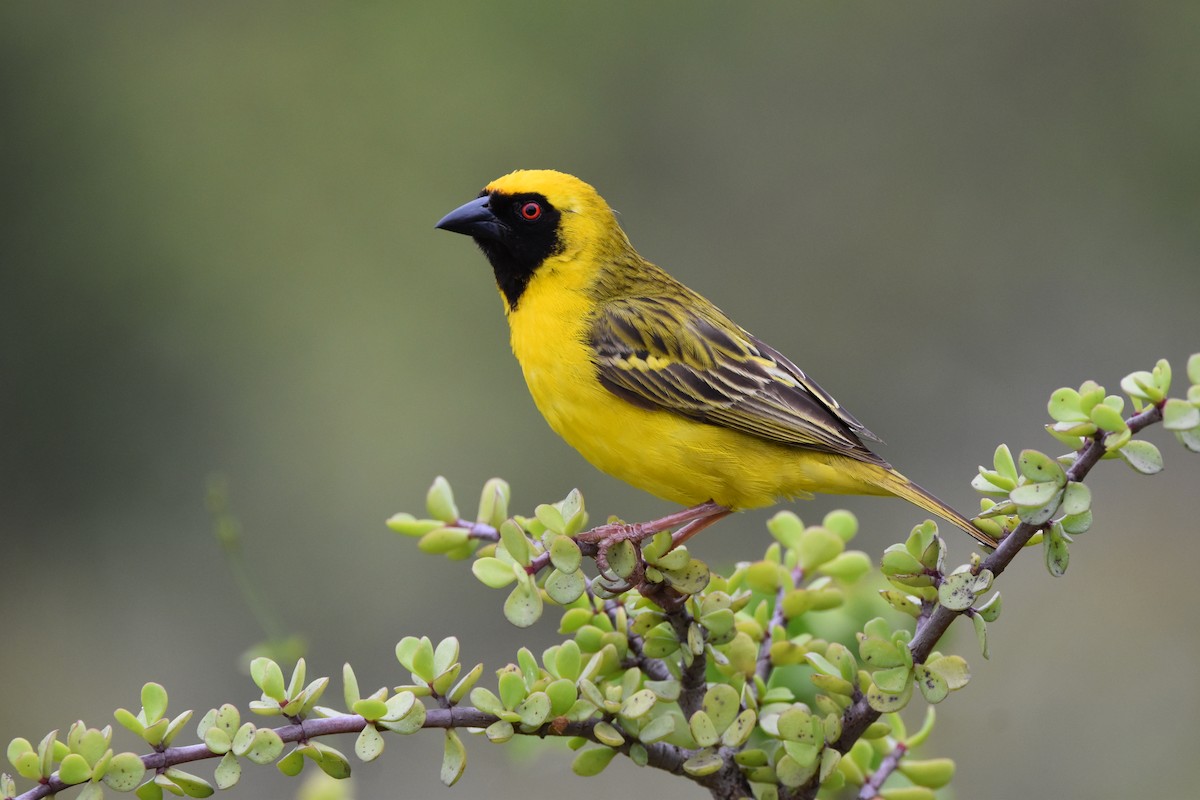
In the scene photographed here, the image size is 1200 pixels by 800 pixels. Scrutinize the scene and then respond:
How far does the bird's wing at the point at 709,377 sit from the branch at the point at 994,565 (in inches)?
43.5

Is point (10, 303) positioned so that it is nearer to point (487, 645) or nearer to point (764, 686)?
point (487, 645)

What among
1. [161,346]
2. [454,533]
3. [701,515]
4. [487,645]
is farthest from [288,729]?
[161,346]

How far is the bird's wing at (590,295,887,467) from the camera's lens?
10.3ft

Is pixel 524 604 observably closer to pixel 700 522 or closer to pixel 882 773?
pixel 882 773

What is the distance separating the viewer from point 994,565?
1.85m

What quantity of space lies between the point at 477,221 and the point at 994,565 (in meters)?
2.06

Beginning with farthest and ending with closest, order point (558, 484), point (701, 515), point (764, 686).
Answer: point (558, 484), point (701, 515), point (764, 686)

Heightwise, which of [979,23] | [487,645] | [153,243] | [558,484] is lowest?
[487,645]

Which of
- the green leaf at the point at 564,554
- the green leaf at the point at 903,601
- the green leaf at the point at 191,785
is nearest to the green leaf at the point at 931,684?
the green leaf at the point at 903,601

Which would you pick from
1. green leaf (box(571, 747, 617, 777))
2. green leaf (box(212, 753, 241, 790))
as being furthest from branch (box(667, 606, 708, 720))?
green leaf (box(212, 753, 241, 790))

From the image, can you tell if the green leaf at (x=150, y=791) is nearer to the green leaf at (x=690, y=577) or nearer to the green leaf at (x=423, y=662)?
the green leaf at (x=423, y=662)

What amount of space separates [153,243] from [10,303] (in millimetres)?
883

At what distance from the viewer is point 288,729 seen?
1891mm

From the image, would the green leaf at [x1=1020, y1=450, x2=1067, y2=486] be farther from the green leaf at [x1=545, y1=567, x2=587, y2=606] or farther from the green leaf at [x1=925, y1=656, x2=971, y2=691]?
the green leaf at [x1=545, y1=567, x2=587, y2=606]
